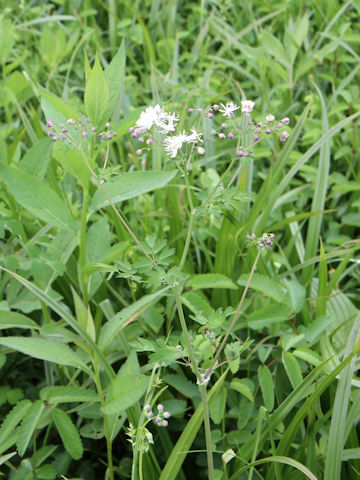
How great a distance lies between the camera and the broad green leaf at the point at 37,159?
1.23m

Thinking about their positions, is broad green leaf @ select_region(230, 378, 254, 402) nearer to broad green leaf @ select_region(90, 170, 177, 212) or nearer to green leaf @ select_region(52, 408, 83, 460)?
green leaf @ select_region(52, 408, 83, 460)

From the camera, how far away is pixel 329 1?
85.4 inches

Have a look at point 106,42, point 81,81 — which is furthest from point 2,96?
point 106,42

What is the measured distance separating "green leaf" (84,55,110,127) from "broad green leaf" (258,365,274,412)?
1.86ft

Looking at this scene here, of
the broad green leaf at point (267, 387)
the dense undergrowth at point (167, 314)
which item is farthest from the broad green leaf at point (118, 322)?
the broad green leaf at point (267, 387)

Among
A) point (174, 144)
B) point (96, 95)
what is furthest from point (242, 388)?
point (96, 95)

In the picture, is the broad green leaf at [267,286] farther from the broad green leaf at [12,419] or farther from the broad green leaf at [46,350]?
the broad green leaf at [12,419]

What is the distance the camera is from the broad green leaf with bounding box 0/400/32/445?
1.02 m

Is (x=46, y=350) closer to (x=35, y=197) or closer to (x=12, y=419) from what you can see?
(x=12, y=419)

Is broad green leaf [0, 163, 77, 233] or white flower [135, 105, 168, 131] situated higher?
white flower [135, 105, 168, 131]

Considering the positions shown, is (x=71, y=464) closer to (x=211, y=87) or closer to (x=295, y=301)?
(x=295, y=301)

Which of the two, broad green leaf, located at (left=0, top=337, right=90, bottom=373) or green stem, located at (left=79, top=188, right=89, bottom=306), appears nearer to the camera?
broad green leaf, located at (left=0, top=337, right=90, bottom=373)

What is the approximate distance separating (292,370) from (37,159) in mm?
720

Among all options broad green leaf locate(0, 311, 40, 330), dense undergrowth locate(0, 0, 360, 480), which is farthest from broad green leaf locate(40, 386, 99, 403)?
broad green leaf locate(0, 311, 40, 330)
